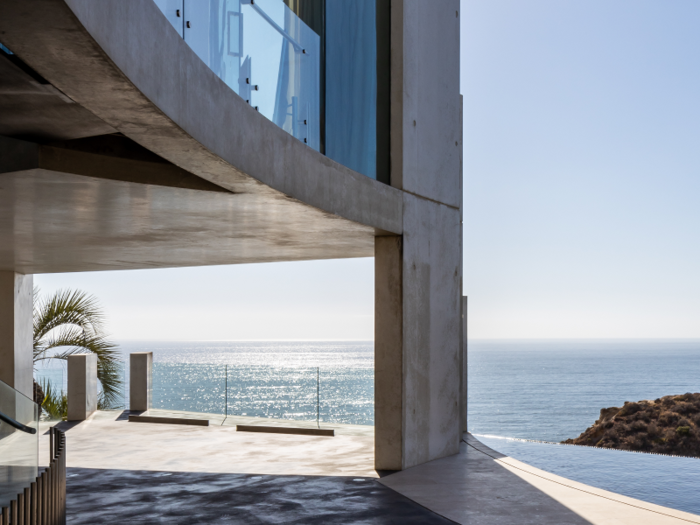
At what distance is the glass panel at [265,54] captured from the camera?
5.99 metres

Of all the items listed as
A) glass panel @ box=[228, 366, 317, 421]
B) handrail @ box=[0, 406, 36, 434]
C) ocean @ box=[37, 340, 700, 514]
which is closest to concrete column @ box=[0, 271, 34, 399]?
ocean @ box=[37, 340, 700, 514]

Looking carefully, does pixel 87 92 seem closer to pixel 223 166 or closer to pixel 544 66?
pixel 223 166

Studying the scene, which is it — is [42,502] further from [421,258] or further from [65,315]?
[65,315]

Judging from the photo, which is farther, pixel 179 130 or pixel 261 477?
pixel 261 477

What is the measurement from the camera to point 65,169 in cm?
642

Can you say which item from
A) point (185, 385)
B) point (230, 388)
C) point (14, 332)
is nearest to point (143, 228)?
point (14, 332)

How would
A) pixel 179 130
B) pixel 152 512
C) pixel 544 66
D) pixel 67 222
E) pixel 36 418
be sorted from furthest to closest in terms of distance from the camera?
pixel 544 66
pixel 67 222
pixel 152 512
pixel 36 418
pixel 179 130

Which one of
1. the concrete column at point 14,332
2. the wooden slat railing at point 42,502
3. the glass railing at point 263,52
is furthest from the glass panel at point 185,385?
the wooden slat railing at point 42,502

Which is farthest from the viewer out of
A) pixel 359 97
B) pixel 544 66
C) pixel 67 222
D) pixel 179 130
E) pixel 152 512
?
pixel 544 66

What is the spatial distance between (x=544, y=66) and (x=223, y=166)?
5469 centimetres

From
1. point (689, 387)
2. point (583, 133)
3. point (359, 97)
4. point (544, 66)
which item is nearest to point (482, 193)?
point (583, 133)

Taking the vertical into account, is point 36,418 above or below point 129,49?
below

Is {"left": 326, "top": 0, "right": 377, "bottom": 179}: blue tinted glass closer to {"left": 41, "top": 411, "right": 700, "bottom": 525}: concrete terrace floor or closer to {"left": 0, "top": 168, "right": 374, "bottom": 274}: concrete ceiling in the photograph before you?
{"left": 0, "top": 168, "right": 374, "bottom": 274}: concrete ceiling

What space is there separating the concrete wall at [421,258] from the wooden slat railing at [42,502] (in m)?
4.73
